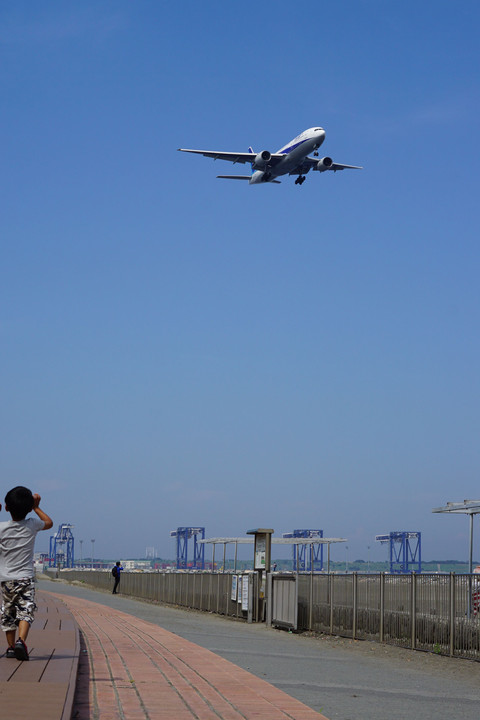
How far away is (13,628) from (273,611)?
1345 cm

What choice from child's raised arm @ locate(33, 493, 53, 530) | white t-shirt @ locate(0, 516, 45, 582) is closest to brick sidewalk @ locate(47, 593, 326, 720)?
white t-shirt @ locate(0, 516, 45, 582)

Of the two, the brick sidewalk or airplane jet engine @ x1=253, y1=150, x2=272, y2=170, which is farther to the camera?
airplane jet engine @ x1=253, y1=150, x2=272, y2=170

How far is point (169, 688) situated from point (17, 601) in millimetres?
1594

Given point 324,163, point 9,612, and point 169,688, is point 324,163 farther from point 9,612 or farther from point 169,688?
point 169,688

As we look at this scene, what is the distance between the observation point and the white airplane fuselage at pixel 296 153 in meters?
50.7

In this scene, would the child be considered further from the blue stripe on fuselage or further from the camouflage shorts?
the blue stripe on fuselage

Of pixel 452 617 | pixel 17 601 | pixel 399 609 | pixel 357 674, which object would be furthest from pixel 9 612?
pixel 399 609

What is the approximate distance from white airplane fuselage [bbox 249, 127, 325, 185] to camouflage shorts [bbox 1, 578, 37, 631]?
44600 millimetres

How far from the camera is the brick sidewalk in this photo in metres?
6.80

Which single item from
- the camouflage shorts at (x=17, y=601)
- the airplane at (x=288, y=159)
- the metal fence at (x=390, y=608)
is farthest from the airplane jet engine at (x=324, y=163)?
the camouflage shorts at (x=17, y=601)

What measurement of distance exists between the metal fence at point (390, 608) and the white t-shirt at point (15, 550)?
291 inches

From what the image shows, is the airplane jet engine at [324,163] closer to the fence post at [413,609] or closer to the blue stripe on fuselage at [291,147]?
the blue stripe on fuselage at [291,147]

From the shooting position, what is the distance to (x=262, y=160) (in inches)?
1998

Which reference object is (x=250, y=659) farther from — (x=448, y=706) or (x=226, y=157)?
(x=226, y=157)
